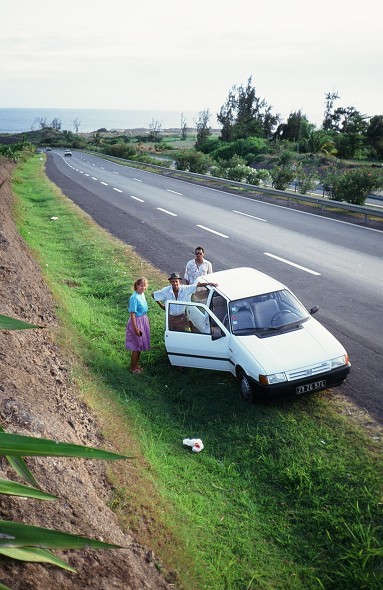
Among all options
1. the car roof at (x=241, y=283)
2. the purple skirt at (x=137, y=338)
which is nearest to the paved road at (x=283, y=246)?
the car roof at (x=241, y=283)

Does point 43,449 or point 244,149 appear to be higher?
point 244,149

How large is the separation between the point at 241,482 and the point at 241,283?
11.7ft

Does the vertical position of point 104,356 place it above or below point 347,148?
below

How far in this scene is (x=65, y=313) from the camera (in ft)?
33.7

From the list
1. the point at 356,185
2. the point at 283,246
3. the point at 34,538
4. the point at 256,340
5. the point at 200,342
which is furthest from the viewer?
the point at 356,185

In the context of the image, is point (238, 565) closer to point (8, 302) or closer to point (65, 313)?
point (8, 302)

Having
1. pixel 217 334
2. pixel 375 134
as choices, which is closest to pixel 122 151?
pixel 375 134

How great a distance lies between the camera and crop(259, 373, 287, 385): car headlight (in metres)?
6.58

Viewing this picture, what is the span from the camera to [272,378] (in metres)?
6.60

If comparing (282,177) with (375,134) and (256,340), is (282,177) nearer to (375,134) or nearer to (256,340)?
(256,340)

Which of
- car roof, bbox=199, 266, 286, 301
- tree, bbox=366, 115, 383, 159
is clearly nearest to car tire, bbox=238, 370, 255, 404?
car roof, bbox=199, 266, 286, 301

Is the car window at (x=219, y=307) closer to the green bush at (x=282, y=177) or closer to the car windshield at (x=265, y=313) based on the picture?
the car windshield at (x=265, y=313)

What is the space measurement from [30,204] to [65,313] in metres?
16.2

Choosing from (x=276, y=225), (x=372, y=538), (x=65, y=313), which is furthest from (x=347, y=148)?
(x=372, y=538)
